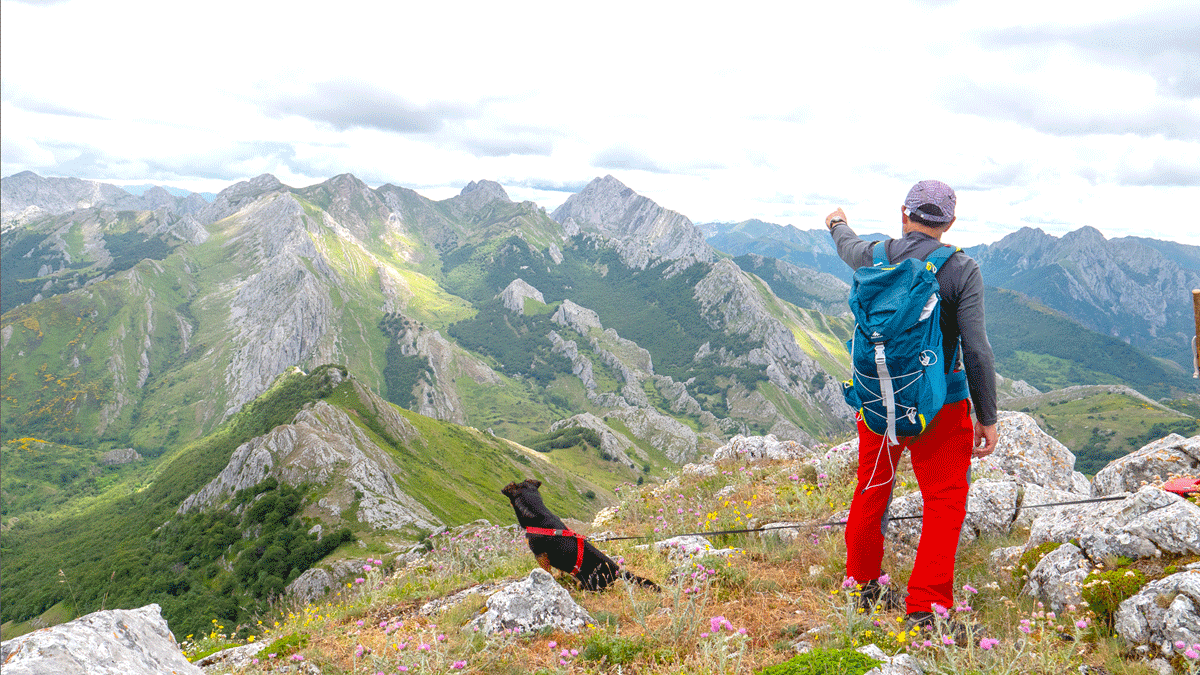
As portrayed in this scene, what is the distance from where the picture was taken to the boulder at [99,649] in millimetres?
3711

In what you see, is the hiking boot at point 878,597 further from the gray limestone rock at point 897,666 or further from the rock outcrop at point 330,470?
the rock outcrop at point 330,470

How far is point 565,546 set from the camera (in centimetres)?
730

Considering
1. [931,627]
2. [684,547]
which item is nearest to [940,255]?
[931,627]

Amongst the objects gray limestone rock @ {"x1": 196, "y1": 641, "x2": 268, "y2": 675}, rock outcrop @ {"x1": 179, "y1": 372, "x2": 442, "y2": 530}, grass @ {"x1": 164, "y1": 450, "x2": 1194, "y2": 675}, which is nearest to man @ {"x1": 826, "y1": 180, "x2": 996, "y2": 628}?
grass @ {"x1": 164, "y1": 450, "x2": 1194, "y2": 675}

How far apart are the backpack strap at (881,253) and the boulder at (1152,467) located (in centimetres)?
581

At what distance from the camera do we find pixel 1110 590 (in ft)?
16.1

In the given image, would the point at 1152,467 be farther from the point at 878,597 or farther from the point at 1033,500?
the point at 878,597

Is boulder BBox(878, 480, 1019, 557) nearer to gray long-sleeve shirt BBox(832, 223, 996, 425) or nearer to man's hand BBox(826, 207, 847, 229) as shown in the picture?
gray long-sleeve shirt BBox(832, 223, 996, 425)

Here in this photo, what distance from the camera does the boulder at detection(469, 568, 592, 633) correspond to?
5.98 m

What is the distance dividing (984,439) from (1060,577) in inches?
63.1

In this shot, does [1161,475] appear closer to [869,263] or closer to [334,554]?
[869,263]

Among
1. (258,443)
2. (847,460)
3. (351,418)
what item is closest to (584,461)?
(351,418)

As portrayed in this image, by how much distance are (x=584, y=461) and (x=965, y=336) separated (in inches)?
7494

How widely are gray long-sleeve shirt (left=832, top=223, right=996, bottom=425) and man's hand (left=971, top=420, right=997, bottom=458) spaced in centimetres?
6
